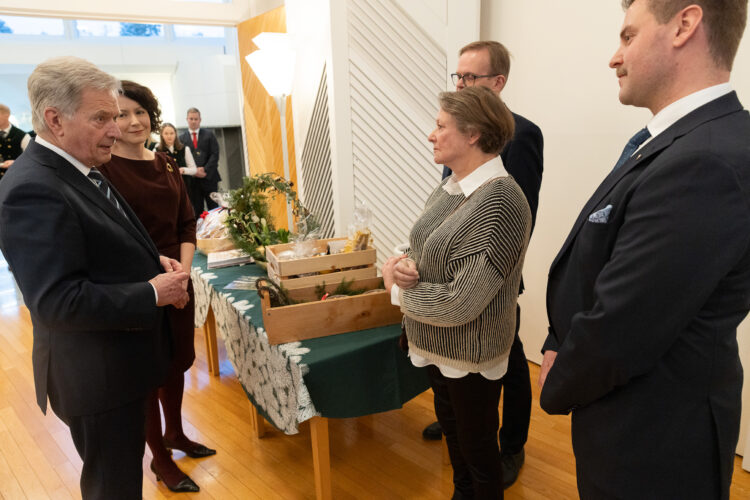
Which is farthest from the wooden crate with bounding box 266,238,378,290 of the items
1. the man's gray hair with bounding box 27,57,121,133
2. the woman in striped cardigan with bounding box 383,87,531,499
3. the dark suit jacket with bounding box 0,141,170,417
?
the man's gray hair with bounding box 27,57,121,133

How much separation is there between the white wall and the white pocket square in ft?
5.71

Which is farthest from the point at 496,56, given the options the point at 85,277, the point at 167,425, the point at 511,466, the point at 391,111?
the point at 167,425

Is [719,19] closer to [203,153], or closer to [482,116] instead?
[482,116]

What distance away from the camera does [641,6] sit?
3.02 feet

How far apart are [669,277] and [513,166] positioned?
3.51 ft

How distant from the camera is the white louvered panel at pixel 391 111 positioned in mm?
3004

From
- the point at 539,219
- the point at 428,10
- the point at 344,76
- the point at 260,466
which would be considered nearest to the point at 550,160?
the point at 539,219

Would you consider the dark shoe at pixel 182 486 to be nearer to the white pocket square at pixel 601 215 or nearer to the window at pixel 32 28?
the white pocket square at pixel 601 215

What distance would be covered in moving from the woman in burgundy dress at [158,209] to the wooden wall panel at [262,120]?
10.2 ft

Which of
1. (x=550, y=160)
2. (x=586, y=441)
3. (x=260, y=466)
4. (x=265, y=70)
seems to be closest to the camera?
(x=586, y=441)

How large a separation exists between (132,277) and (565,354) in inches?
48.4

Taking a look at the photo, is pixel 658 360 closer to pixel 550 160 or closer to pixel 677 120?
pixel 677 120

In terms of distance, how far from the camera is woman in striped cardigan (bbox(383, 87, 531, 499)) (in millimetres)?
1371

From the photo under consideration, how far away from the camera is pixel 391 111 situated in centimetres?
312
